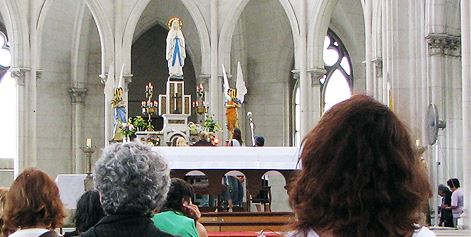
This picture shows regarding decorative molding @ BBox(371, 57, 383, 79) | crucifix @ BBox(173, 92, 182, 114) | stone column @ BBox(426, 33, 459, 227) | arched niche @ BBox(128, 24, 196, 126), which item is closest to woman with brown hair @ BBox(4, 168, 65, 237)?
stone column @ BBox(426, 33, 459, 227)

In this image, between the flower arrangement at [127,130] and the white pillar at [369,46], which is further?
the white pillar at [369,46]

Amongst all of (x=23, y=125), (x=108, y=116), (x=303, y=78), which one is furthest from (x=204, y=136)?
(x=108, y=116)

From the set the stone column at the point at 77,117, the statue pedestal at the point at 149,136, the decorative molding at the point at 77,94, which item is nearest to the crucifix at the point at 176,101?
the statue pedestal at the point at 149,136

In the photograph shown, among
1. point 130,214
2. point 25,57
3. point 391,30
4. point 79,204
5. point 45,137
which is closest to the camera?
point 130,214

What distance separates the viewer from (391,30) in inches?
741

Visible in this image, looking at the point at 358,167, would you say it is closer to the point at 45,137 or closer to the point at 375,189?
the point at 375,189

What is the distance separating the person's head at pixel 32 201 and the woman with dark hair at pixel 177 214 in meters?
0.87

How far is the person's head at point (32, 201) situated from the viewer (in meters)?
4.02

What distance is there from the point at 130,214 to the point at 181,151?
1237cm

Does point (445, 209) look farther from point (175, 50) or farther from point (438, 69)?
point (175, 50)

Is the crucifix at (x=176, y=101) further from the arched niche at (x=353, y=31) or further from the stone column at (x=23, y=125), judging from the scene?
the arched niche at (x=353, y=31)

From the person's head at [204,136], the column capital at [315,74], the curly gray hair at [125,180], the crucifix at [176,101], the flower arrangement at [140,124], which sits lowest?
the curly gray hair at [125,180]

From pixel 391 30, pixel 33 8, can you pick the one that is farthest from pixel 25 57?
pixel 391 30

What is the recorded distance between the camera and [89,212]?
4332mm
